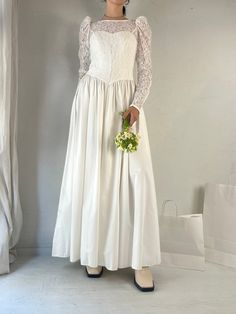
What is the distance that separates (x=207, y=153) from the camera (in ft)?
7.18

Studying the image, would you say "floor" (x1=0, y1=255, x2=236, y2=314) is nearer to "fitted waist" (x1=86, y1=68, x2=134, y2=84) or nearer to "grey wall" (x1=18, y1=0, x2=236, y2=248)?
"grey wall" (x1=18, y1=0, x2=236, y2=248)

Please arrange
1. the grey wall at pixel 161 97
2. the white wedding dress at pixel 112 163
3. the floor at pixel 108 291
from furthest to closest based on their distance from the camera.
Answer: the grey wall at pixel 161 97 → the white wedding dress at pixel 112 163 → the floor at pixel 108 291

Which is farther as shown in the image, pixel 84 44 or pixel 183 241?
pixel 183 241

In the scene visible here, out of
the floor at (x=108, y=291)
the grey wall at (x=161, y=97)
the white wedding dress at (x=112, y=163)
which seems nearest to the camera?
the floor at (x=108, y=291)

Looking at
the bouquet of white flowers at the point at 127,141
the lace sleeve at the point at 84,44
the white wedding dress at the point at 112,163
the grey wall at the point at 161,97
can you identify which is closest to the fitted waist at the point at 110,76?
the white wedding dress at the point at 112,163

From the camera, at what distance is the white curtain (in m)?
1.77

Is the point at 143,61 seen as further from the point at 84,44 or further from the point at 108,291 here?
the point at 108,291

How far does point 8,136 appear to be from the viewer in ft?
6.00

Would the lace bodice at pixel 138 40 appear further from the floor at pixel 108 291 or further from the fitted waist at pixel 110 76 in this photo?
the floor at pixel 108 291

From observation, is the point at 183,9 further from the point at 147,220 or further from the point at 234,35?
the point at 147,220

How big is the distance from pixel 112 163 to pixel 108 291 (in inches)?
24.0

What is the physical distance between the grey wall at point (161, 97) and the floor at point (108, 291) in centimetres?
33

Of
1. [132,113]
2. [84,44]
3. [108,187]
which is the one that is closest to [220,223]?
[108,187]

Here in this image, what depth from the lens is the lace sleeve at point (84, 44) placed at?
69.0 inches
